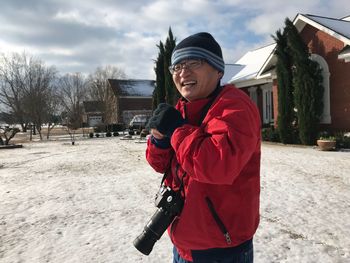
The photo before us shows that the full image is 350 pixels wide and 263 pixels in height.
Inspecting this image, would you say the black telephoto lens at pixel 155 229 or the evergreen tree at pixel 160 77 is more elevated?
the evergreen tree at pixel 160 77

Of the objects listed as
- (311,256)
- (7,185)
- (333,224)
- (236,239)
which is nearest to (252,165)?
(236,239)

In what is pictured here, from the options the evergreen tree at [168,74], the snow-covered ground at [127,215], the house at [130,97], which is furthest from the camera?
the house at [130,97]

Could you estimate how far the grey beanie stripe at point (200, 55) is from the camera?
1.58 metres

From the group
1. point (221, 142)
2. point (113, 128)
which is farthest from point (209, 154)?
point (113, 128)

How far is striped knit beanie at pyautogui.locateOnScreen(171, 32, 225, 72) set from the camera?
1587 millimetres

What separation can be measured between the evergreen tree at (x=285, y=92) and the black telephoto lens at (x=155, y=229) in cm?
1464

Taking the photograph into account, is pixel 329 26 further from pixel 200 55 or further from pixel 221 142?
pixel 221 142

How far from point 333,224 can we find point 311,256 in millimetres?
1153

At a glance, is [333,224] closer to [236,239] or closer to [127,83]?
[236,239]

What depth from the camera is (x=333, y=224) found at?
450 cm

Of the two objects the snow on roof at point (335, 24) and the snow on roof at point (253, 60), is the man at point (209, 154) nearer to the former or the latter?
the snow on roof at point (335, 24)

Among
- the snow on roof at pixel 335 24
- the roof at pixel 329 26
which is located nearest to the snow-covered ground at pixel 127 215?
the roof at pixel 329 26

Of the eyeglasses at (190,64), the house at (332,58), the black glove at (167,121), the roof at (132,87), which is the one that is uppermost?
the roof at (132,87)

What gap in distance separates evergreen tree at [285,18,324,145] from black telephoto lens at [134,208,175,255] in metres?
13.8
